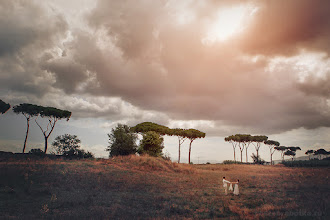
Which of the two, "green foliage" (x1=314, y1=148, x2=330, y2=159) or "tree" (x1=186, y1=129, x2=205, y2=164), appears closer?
"tree" (x1=186, y1=129, x2=205, y2=164)

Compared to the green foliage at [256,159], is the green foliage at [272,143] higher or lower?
higher

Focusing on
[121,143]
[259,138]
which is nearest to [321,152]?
[259,138]

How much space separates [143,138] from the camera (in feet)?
164

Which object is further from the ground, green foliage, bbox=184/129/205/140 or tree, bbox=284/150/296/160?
green foliage, bbox=184/129/205/140

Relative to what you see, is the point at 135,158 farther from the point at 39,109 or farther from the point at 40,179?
the point at 39,109

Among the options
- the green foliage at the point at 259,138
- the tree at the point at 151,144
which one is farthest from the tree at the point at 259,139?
the tree at the point at 151,144

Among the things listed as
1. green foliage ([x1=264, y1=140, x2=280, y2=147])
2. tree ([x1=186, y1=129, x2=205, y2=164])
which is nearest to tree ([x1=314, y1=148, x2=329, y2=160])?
green foliage ([x1=264, y1=140, x2=280, y2=147])

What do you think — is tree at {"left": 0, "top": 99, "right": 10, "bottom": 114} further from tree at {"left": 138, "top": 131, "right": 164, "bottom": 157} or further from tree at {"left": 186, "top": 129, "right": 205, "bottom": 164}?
tree at {"left": 186, "top": 129, "right": 205, "bottom": 164}

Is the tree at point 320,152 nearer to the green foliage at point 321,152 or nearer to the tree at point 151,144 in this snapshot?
the green foliage at point 321,152

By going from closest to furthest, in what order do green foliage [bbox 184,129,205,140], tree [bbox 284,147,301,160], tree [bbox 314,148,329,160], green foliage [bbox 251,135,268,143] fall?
green foliage [bbox 184,129,205,140]
green foliage [bbox 251,135,268,143]
tree [bbox 314,148,329,160]
tree [bbox 284,147,301,160]

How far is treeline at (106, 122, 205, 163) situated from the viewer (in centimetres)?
4318

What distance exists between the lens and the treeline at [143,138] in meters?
43.2

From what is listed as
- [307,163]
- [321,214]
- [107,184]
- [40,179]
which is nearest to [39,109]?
[40,179]

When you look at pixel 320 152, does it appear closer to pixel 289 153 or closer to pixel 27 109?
pixel 289 153
